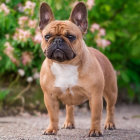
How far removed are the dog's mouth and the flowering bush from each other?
157 cm

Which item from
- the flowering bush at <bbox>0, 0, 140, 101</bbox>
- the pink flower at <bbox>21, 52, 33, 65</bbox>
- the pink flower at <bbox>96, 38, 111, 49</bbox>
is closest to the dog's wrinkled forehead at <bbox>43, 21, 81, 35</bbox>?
the flowering bush at <bbox>0, 0, 140, 101</bbox>

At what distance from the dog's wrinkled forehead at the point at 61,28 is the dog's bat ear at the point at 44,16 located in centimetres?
20

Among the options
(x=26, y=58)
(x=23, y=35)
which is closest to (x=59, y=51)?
(x=23, y=35)

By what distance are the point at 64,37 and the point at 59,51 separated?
0.20 metres

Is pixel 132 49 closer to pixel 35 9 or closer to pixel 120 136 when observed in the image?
pixel 35 9

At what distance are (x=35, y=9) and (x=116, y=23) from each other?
8.53ft

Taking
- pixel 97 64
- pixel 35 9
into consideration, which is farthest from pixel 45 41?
pixel 35 9

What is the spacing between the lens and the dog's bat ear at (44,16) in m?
5.10

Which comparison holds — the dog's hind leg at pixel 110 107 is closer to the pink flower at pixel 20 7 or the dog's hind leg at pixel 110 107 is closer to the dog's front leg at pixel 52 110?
the dog's front leg at pixel 52 110

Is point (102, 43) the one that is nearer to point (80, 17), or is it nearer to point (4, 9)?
point (4, 9)

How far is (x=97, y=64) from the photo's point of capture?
16.4 feet

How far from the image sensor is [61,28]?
15.5ft

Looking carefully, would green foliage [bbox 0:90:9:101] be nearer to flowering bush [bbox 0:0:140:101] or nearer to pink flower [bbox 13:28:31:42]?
flowering bush [bbox 0:0:140:101]

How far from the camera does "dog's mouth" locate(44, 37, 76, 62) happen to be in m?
4.61
